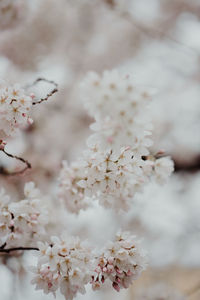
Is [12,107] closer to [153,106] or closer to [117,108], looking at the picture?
[117,108]

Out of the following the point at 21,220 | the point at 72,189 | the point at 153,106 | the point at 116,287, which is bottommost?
the point at 116,287

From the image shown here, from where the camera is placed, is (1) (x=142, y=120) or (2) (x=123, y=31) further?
(2) (x=123, y=31)

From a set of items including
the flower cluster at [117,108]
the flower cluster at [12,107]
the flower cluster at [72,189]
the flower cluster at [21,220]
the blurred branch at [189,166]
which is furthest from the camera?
the blurred branch at [189,166]

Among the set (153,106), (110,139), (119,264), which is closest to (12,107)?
(110,139)

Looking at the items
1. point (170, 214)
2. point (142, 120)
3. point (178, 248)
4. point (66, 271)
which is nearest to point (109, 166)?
point (142, 120)

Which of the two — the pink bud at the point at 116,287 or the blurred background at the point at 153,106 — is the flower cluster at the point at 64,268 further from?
the blurred background at the point at 153,106

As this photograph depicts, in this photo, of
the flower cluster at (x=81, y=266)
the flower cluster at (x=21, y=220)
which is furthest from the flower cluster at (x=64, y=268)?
the flower cluster at (x=21, y=220)

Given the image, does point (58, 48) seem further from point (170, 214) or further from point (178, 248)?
point (178, 248)
